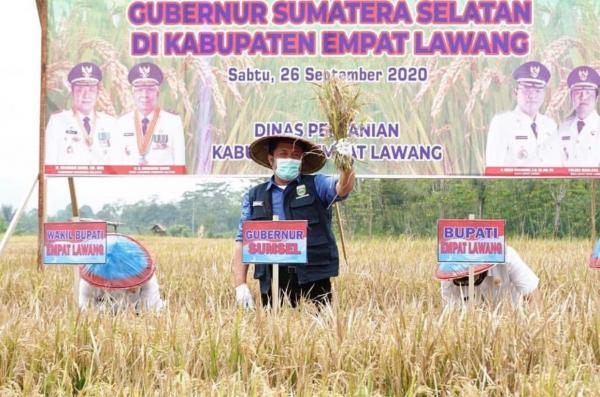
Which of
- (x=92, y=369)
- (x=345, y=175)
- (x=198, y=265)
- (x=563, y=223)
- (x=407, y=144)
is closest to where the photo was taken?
(x=92, y=369)

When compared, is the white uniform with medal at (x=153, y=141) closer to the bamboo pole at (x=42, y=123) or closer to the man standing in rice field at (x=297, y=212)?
the bamboo pole at (x=42, y=123)

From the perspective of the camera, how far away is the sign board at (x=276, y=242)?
4.62m

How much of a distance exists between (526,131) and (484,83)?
55cm

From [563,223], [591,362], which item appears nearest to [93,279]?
[591,362]

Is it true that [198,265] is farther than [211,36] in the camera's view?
Yes

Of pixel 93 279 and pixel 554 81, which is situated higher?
pixel 554 81

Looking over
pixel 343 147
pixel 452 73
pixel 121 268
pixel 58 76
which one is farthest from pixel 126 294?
pixel 452 73

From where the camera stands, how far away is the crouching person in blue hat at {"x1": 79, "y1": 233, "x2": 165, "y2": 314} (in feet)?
14.9

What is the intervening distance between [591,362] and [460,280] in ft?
4.48

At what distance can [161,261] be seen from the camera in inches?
323

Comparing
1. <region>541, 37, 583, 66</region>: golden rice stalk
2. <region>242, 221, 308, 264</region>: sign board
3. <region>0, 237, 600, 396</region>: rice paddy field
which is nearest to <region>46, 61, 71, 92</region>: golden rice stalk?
<region>242, 221, 308, 264</region>: sign board

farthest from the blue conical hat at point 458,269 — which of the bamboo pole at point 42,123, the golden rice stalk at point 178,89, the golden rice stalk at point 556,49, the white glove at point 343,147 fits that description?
the bamboo pole at point 42,123

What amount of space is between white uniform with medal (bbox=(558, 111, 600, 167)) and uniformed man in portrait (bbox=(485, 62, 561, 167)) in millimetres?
70

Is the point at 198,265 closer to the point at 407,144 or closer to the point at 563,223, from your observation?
the point at 407,144
